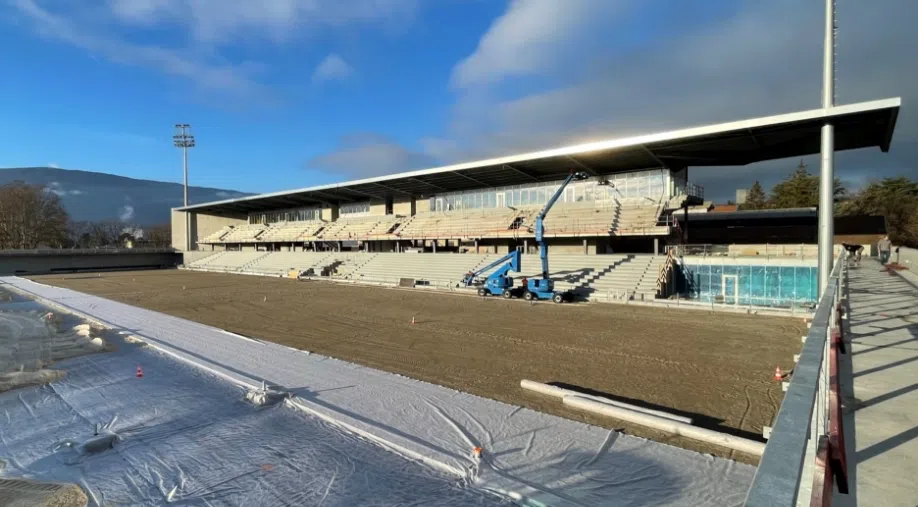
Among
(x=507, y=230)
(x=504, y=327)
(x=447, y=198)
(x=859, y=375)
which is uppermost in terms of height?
(x=447, y=198)

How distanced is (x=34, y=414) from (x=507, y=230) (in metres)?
27.3

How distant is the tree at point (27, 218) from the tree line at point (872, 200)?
355 ft

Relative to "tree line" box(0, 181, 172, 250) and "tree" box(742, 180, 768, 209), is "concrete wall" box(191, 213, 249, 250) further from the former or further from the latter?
"tree" box(742, 180, 768, 209)

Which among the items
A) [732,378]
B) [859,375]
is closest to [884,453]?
[859,375]

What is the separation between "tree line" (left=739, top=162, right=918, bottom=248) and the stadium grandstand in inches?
1150

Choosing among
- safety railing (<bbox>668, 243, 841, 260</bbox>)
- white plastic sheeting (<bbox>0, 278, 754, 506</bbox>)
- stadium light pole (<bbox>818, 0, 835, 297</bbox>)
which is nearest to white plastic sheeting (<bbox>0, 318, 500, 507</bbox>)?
white plastic sheeting (<bbox>0, 278, 754, 506</bbox>)

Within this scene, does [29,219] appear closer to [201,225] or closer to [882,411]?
[201,225]

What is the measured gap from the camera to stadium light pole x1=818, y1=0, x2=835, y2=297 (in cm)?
1193

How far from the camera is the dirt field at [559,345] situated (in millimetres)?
7512

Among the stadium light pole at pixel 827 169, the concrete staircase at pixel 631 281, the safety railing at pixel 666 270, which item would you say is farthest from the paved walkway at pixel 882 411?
the safety railing at pixel 666 270

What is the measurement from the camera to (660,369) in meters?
9.36

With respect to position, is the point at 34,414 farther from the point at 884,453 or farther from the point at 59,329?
the point at 884,453

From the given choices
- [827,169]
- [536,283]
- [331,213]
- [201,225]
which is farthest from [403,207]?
[201,225]

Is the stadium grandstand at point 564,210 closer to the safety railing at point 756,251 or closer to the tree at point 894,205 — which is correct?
the safety railing at point 756,251
